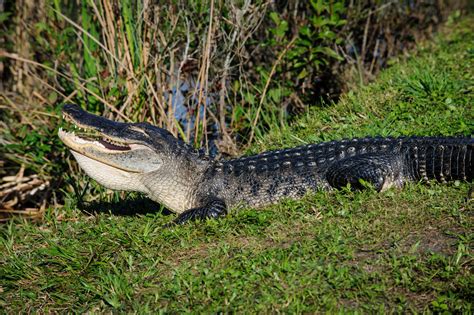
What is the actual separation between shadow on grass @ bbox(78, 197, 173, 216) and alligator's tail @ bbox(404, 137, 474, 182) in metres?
2.10

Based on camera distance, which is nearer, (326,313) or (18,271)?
(326,313)

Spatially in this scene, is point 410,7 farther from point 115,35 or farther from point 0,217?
point 0,217

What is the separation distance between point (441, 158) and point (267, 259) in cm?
178

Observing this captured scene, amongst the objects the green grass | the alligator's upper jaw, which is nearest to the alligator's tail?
the green grass

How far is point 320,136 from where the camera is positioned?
6285 mm

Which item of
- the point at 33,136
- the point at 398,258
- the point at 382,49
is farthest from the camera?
the point at 382,49

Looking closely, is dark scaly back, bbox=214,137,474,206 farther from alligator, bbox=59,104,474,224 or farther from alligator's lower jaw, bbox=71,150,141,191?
alligator's lower jaw, bbox=71,150,141,191

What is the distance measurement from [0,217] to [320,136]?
369 centimetres

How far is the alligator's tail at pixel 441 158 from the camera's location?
4879 mm

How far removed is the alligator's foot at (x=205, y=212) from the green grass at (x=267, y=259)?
0.51 ft

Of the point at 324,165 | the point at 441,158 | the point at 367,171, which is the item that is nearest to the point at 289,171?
the point at 324,165

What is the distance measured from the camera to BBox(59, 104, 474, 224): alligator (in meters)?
4.96

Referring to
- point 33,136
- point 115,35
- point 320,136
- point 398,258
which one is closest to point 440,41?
point 320,136

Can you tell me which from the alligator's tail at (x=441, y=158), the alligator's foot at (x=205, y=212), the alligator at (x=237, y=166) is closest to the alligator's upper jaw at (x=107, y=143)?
the alligator at (x=237, y=166)
